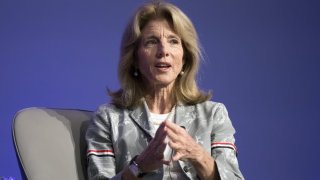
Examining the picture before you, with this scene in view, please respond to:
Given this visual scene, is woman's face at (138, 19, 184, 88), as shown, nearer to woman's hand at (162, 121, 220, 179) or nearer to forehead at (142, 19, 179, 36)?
forehead at (142, 19, 179, 36)

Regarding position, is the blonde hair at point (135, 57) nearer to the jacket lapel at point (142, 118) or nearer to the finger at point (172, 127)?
the jacket lapel at point (142, 118)

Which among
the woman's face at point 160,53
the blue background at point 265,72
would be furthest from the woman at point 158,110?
the blue background at point 265,72

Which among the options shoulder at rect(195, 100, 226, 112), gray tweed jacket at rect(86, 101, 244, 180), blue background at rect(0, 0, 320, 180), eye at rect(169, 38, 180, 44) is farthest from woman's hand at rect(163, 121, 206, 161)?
blue background at rect(0, 0, 320, 180)

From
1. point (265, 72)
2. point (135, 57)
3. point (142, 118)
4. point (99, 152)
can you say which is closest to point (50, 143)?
point (99, 152)

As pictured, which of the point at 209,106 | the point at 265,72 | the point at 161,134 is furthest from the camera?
the point at 265,72

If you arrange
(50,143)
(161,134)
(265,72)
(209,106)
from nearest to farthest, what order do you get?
1. (161,134)
2. (50,143)
3. (209,106)
4. (265,72)

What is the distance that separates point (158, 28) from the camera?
1396 mm

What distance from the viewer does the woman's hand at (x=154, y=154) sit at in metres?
1.10

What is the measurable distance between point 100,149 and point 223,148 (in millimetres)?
317

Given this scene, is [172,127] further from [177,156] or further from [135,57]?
[135,57]

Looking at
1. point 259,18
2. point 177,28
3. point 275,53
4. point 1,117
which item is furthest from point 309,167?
point 1,117

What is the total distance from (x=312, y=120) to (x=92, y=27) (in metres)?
1.04

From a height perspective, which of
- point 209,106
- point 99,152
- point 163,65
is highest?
point 163,65

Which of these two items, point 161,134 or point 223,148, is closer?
point 161,134
